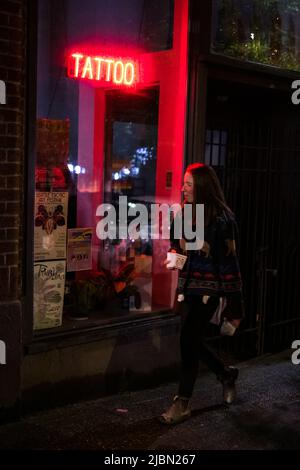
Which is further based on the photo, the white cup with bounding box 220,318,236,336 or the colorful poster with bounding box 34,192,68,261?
the colorful poster with bounding box 34,192,68,261

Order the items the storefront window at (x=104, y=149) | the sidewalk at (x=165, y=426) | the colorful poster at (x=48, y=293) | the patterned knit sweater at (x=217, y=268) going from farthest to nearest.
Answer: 1. the storefront window at (x=104, y=149)
2. the colorful poster at (x=48, y=293)
3. the patterned knit sweater at (x=217, y=268)
4. the sidewalk at (x=165, y=426)

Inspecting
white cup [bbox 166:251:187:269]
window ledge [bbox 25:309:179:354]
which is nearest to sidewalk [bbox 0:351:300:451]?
window ledge [bbox 25:309:179:354]

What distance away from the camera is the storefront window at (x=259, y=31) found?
6.27m

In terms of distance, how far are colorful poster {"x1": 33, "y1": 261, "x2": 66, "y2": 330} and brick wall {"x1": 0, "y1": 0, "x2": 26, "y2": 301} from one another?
1.62ft

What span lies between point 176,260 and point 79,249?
1.22 meters

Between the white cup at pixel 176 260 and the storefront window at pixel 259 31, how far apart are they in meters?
2.21

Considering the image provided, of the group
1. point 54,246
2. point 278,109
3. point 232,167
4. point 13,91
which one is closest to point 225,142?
point 232,167

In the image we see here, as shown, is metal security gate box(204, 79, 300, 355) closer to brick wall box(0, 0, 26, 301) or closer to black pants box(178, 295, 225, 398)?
black pants box(178, 295, 225, 398)

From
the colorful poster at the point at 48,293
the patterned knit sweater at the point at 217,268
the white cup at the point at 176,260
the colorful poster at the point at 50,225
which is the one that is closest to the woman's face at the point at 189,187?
the patterned knit sweater at the point at 217,268

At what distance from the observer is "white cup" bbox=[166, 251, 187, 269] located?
500 centimetres

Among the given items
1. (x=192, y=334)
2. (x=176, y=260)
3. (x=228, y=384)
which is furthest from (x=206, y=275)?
(x=228, y=384)

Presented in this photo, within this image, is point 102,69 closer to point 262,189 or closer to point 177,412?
point 262,189

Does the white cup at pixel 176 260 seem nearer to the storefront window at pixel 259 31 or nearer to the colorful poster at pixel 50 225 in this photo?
the colorful poster at pixel 50 225
